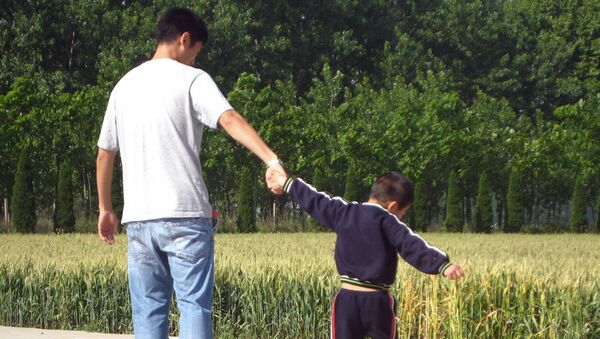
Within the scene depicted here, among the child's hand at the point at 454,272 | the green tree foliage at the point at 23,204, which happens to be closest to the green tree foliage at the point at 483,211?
the green tree foliage at the point at 23,204

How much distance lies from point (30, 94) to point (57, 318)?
2429 cm

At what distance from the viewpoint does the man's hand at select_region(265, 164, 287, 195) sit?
469 centimetres

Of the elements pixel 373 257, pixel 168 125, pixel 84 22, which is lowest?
pixel 373 257

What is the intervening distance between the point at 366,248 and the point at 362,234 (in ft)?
0.25

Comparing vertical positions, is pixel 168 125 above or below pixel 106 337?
above

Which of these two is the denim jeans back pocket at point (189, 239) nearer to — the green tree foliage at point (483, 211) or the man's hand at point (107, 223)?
the man's hand at point (107, 223)

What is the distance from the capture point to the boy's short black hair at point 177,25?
470 cm

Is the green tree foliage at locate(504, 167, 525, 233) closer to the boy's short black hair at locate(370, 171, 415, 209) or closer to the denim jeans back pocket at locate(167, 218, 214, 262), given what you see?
the boy's short black hair at locate(370, 171, 415, 209)

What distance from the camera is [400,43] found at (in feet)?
155

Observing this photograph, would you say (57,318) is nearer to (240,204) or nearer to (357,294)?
(357,294)

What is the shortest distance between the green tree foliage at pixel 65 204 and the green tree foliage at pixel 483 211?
1313 centimetres

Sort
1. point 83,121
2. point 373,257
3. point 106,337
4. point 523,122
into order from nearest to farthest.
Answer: point 373,257
point 106,337
point 83,121
point 523,122

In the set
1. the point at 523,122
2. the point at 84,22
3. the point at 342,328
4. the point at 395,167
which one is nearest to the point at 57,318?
the point at 342,328

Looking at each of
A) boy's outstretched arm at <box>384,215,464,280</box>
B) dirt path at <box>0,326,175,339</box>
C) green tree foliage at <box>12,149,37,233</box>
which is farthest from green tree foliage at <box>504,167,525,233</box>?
boy's outstretched arm at <box>384,215,464,280</box>
